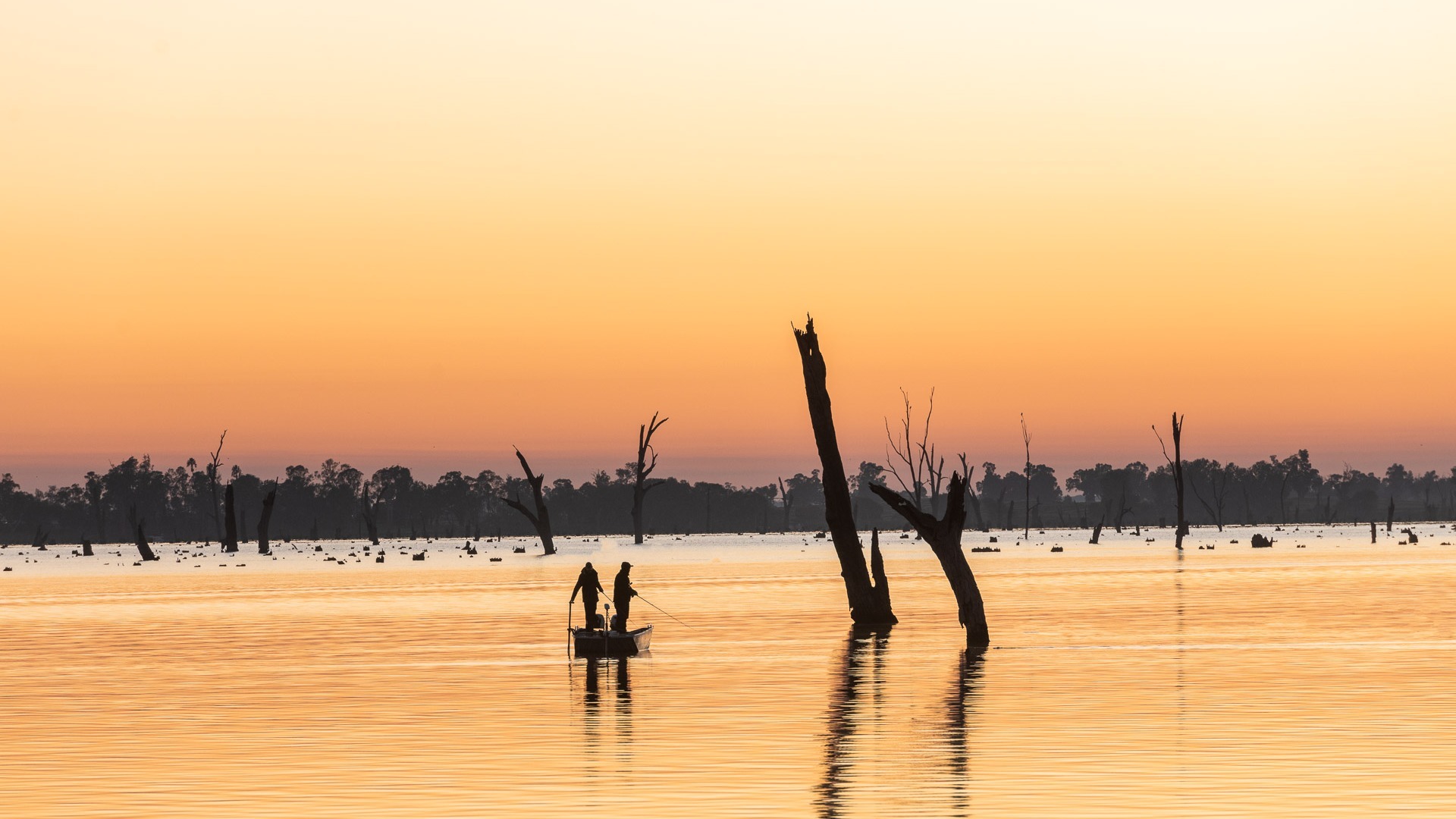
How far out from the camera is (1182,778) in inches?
761

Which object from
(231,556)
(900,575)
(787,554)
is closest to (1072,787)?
(900,575)

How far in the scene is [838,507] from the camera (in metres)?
46.0

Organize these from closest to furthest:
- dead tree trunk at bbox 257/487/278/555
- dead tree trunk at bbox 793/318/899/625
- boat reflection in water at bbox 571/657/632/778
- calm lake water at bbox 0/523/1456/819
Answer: calm lake water at bbox 0/523/1456/819
boat reflection in water at bbox 571/657/632/778
dead tree trunk at bbox 793/318/899/625
dead tree trunk at bbox 257/487/278/555

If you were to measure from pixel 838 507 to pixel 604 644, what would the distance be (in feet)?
35.4

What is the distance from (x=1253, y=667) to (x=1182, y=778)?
14018 millimetres

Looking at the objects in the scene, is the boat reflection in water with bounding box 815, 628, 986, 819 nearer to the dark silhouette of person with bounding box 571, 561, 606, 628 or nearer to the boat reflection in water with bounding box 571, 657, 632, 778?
the boat reflection in water with bounding box 571, 657, 632, 778

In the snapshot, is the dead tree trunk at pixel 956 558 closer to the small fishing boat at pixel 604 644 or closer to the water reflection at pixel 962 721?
the water reflection at pixel 962 721

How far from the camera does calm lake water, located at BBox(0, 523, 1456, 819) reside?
1878cm

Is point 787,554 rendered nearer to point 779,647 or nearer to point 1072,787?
point 779,647

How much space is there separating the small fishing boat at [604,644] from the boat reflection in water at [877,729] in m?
4.31

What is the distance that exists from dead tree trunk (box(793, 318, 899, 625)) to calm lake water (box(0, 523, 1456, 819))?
1.03 meters

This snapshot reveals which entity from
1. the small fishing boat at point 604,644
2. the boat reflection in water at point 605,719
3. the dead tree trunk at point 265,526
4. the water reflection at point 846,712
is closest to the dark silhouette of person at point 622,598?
the small fishing boat at point 604,644

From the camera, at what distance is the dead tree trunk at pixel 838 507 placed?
150 feet

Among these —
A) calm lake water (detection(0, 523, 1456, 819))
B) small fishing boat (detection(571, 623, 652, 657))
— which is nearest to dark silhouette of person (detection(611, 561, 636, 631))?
small fishing boat (detection(571, 623, 652, 657))
